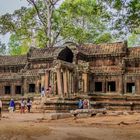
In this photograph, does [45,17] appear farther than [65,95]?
Yes

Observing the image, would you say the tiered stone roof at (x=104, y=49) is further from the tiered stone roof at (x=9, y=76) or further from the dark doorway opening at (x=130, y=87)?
the tiered stone roof at (x=9, y=76)

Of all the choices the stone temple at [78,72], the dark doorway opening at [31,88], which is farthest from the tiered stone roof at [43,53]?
the dark doorway opening at [31,88]

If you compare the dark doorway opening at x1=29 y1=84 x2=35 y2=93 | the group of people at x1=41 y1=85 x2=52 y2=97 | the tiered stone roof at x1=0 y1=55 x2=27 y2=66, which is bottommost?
the group of people at x1=41 y1=85 x2=52 y2=97

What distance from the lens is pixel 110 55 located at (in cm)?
4516

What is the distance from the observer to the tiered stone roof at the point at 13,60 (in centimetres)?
5094

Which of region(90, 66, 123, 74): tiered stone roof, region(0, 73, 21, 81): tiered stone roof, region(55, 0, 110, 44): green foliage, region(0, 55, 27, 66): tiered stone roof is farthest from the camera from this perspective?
region(55, 0, 110, 44): green foliage

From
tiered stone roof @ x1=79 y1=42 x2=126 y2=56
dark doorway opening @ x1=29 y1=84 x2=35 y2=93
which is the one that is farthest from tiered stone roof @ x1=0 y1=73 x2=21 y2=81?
tiered stone roof @ x1=79 y1=42 x2=126 y2=56

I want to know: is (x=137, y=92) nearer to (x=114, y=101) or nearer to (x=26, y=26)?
(x=114, y=101)

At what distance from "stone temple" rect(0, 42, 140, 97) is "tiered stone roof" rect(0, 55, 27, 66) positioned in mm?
217

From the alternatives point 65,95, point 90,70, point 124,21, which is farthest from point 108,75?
point 124,21

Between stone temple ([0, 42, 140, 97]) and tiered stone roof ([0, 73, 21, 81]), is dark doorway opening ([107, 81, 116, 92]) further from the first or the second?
tiered stone roof ([0, 73, 21, 81])

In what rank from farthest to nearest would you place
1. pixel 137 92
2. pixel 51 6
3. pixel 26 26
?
pixel 26 26
pixel 51 6
pixel 137 92

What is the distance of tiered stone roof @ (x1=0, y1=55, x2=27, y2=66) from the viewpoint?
167ft

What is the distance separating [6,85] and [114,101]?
16.2m
